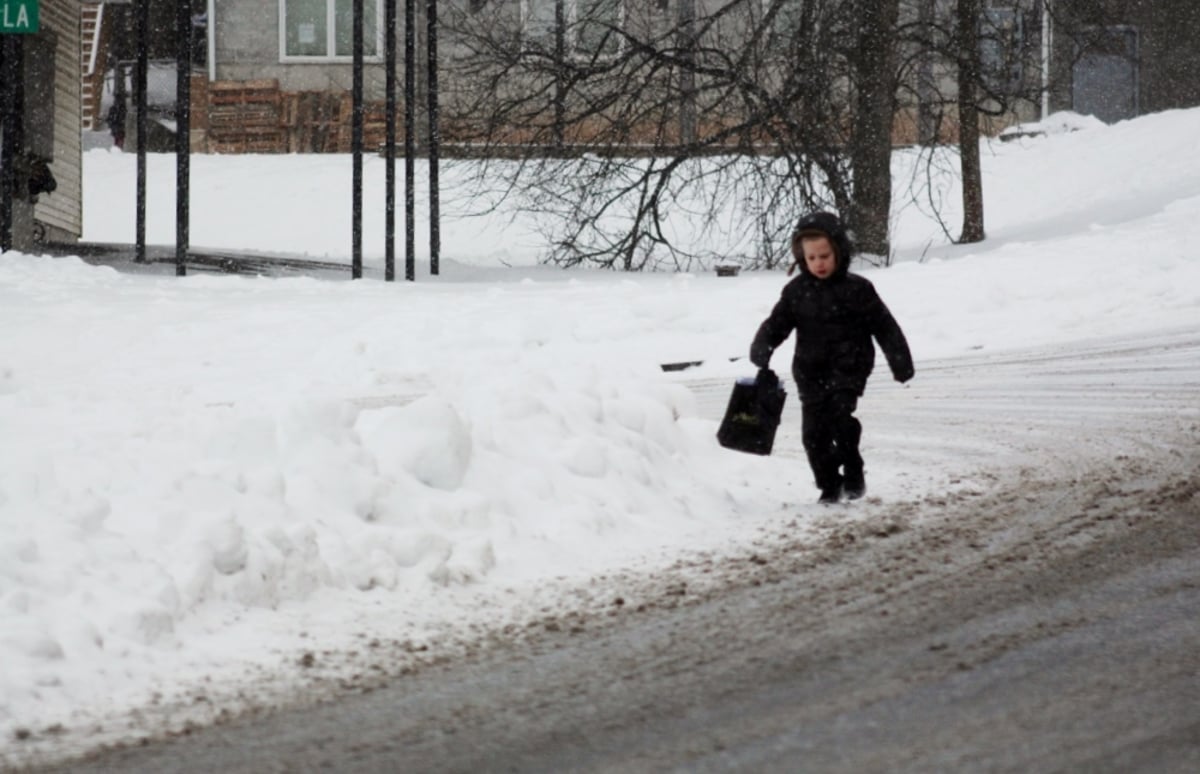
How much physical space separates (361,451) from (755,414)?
1778 mm

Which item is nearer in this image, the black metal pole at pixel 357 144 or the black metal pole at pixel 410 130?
the black metal pole at pixel 357 144

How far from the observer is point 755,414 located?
7473 millimetres

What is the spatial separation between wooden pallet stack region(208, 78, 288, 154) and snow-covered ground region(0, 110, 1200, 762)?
1998 cm

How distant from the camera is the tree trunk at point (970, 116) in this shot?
20141mm

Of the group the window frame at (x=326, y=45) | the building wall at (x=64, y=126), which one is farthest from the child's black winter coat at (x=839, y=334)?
the window frame at (x=326, y=45)

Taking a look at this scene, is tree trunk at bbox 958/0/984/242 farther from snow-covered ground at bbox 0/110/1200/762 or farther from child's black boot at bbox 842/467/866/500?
child's black boot at bbox 842/467/866/500

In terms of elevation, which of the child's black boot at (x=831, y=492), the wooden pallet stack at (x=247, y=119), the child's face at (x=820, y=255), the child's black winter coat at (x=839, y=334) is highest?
the wooden pallet stack at (x=247, y=119)

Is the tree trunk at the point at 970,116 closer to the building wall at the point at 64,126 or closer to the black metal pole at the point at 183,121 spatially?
the black metal pole at the point at 183,121

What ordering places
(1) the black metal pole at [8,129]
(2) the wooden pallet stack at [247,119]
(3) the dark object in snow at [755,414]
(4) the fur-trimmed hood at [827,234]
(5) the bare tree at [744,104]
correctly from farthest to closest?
(2) the wooden pallet stack at [247,119] → (5) the bare tree at [744,104] → (1) the black metal pole at [8,129] → (3) the dark object in snow at [755,414] → (4) the fur-trimmed hood at [827,234]

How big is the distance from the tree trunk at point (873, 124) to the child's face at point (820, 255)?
12.8 metres

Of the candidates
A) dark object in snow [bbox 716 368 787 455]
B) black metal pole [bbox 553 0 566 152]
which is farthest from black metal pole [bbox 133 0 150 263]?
dark object in snow [bbox 716 368 787 455]

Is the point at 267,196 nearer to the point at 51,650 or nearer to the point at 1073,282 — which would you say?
the point at 1073,282

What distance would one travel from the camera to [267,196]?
33.2m

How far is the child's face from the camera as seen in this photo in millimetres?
7211
